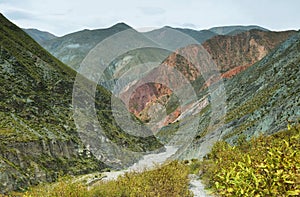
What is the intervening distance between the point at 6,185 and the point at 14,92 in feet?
93.5

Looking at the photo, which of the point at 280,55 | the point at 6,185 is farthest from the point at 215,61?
the point at 6,185

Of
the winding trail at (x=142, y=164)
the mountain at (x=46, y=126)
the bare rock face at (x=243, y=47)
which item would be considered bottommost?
the winding trail at (x=142, y=164)

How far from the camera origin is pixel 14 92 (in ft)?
216

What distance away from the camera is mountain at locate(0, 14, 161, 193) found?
165 ft

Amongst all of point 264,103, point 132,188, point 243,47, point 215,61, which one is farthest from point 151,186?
point 243,47

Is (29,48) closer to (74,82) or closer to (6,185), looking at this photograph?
(74,82)

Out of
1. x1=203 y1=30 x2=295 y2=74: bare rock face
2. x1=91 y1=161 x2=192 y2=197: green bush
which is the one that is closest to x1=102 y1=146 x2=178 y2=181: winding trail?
x1=91 y1=161 x2=192 y2=197: green bush

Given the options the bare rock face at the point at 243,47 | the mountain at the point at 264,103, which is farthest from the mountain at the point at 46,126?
the bare rock face at the point at 243,47

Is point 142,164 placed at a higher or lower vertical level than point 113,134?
lower

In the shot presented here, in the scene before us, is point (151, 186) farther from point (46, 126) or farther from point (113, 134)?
point (113, 134)

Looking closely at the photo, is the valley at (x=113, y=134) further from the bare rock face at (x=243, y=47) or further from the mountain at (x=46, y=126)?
the bare rock face at (x=243, y=47)

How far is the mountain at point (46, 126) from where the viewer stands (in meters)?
50.4

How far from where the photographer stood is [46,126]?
205ft

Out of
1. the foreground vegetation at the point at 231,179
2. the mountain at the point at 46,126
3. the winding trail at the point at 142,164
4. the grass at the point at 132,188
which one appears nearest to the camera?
the foreground vegetation at the point at 231,179
